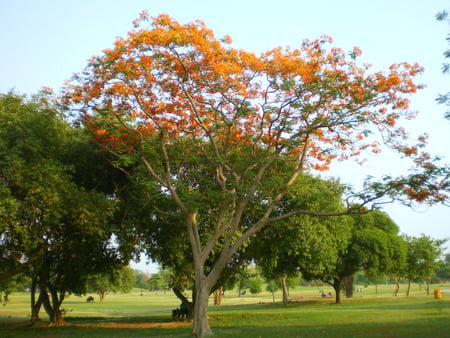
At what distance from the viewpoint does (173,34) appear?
14.3 m

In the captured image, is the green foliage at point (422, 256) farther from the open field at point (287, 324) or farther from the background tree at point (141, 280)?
the background tree at point (141, 280)

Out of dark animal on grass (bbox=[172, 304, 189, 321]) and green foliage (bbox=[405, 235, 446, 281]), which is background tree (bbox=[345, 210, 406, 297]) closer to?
green foliage (bbox=[405, 235, 446, 281])

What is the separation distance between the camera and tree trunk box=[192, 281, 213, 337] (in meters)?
14.7

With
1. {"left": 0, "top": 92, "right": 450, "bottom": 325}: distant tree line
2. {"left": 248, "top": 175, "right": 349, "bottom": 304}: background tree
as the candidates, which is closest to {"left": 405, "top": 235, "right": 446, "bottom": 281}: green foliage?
{"left": 0, "top": 92, "right": 450, "bottom": 325}: distant tree line

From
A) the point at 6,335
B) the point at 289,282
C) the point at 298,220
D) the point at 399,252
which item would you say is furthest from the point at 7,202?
the point at 289,282

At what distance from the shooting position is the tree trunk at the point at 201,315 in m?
14.7

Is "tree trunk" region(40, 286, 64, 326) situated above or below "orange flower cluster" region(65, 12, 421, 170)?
below

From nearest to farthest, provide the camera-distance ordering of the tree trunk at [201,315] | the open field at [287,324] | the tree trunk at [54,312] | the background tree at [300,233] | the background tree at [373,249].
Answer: the tree trunk at [201,315]
the open field at [287,324]
the background tree at [300,233]
the tree trunk at [54,312]
the background tree at [373,249]

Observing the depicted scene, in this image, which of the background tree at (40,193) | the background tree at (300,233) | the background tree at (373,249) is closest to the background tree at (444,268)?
the background tree at (373,249)

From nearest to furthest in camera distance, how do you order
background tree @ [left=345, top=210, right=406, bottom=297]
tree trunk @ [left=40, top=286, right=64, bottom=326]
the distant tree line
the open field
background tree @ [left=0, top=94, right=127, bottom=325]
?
the open field < background tree @ [left=0, top=94, right=127, bottom=325] < the distant tree line < tree trunk @ [left=40, top=286, right=64, bottom=326] < background tree @ [left=345, top=210, right=406, bottom=297]

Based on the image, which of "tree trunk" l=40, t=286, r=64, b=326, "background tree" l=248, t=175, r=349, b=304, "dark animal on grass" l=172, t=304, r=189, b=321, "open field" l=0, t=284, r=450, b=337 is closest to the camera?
"open field" l=0, t=284, r=450, b=337

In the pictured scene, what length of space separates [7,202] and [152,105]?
6028 mm

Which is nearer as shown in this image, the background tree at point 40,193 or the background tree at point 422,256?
the background tree at point 40,193

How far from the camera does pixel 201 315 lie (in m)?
14.9
